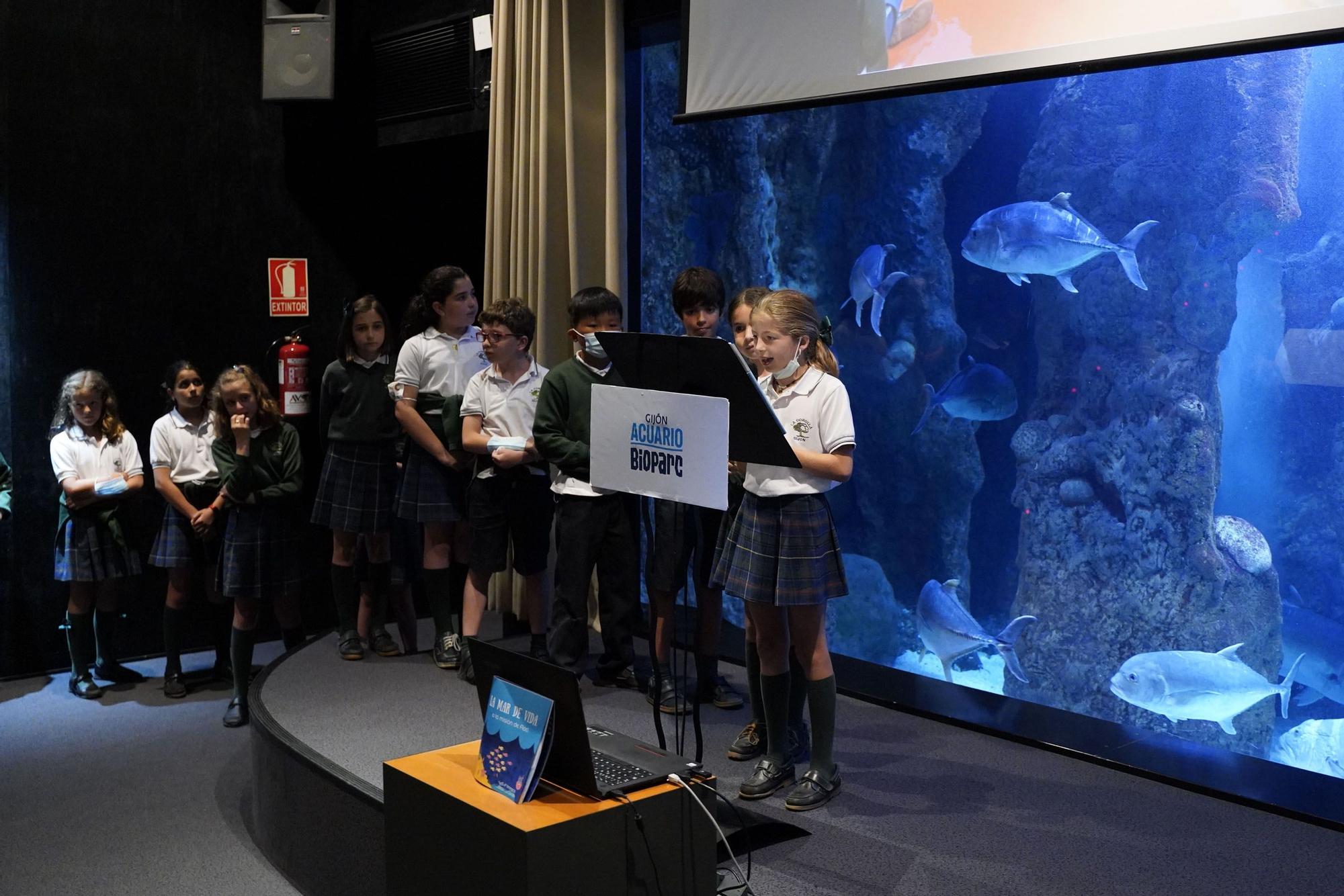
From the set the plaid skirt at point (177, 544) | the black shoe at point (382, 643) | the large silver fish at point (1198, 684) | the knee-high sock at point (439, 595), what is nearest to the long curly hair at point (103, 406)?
the plaid skirt at point (177, 544)

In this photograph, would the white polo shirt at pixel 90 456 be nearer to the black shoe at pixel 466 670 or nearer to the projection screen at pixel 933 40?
the black shoe at pixel 466 670

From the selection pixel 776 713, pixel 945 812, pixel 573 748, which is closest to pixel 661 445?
pixel 573 748

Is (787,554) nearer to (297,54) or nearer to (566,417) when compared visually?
(566,417)

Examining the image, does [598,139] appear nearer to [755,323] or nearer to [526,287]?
[526,287]

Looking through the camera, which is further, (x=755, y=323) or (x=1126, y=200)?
(x=1126, y=200)

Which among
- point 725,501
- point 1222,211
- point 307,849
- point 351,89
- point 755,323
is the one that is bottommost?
point 307,849

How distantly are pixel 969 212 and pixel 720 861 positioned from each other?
278 centimetres

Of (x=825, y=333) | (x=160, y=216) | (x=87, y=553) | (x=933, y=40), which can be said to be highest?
(x=933, y=40)

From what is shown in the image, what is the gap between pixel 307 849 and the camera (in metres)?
3.31

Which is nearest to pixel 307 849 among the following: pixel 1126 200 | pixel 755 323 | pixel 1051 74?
pixel 755 323

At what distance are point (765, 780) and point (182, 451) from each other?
2.95 metres

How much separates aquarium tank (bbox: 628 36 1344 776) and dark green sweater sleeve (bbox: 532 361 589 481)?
1.48 metres

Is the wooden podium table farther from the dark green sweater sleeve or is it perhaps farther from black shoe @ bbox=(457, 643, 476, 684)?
black shoe @ bbox=(457, 643, 476, 684)

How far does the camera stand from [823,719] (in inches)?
125
